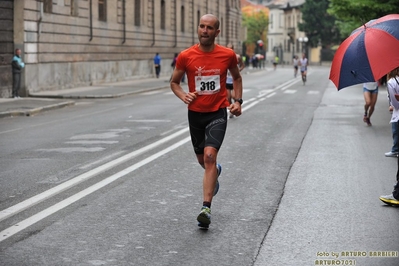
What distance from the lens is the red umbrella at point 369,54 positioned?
7.39 meters

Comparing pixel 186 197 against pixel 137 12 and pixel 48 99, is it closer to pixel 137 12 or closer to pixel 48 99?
pixel 48 99

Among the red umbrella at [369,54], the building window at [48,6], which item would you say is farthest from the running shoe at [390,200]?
the building window at [48,6]

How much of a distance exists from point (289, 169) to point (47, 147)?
4.58 metres

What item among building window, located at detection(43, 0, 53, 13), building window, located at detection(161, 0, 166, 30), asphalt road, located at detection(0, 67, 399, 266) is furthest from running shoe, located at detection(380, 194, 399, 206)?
building window, located at detection(161, 0, 166, 30)

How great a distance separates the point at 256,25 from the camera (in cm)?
14588

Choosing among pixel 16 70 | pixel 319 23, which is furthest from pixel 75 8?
pixel 319 23

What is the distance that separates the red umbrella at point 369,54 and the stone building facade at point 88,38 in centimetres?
2253

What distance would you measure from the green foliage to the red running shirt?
454 feet

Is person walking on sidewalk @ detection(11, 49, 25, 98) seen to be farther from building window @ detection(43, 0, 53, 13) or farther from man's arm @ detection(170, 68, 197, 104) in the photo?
man's arm @ detection(170, 68, 197, 104)

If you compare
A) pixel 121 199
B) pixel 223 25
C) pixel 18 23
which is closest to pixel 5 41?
pixel 18 23

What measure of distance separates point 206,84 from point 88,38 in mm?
32056

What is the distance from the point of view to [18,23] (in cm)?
3034

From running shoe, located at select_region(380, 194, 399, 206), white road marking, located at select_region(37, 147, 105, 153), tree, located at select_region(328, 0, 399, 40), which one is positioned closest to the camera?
running shoe, located at select_region(380, 194, 399, 206)

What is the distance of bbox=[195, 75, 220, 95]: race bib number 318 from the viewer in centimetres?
732
